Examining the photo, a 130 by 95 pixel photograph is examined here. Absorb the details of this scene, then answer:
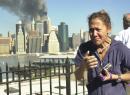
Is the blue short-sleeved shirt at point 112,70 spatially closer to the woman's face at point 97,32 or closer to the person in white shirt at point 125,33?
the woman's face at point 97,32

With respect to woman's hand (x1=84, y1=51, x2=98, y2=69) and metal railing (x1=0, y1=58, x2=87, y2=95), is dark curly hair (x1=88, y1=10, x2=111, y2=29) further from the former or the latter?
metal railing (x1=0, y1=58, x2=87, y2=95)

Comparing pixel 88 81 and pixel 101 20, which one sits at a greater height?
pixel 101 20

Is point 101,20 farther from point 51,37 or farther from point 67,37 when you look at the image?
point 67,37

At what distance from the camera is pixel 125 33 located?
488cm

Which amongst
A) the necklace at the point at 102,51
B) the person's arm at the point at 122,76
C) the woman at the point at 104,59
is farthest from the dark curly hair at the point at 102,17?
the person's arm at the point at 122,76

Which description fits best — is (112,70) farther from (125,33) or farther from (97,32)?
(125,33)

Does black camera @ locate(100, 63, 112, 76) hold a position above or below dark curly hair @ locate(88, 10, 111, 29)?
below

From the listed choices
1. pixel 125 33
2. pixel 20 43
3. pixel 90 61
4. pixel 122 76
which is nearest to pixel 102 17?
pixel 90 61

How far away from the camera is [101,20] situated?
2.89m

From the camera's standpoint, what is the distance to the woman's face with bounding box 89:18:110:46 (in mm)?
2869

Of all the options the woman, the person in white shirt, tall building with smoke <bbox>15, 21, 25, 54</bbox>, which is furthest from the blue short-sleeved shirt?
tall building with smoke <bbox>15, 21, 25, 54</bbox>

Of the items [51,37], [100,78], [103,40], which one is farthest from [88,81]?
[51,37]

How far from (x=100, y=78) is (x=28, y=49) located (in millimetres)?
170808

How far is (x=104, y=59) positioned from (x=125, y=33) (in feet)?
6.82
